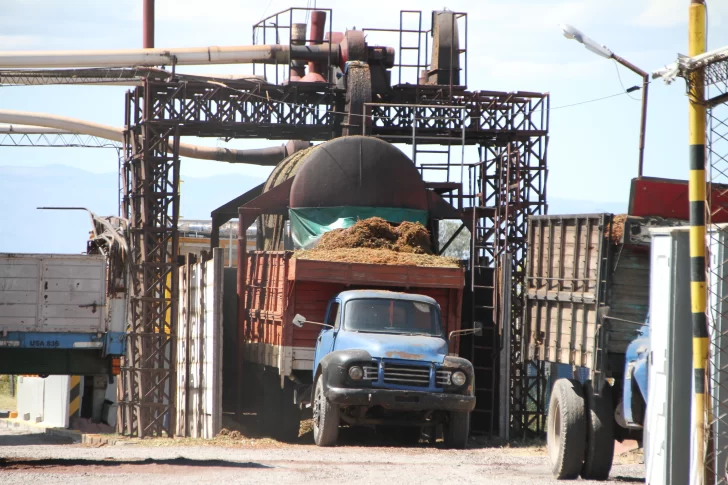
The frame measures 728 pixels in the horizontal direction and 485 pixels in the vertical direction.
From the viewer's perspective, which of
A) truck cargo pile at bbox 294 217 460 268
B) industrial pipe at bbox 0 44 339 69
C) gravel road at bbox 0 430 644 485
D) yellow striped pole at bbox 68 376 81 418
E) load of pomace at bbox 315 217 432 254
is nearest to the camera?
gravel road at bbox 0 430 644 485

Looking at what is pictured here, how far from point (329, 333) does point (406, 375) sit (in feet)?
5.84

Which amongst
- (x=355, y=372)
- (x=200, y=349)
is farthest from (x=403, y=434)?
→ (x=200, y=349)

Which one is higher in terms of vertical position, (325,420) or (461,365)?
(461,365)

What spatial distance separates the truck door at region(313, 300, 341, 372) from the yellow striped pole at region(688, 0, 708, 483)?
8.40 m

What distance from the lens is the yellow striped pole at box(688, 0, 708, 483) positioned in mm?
10164

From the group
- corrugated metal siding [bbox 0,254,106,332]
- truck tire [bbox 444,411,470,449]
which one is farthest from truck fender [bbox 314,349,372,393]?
corrugated metal siding [bbox 0,254,106,332]

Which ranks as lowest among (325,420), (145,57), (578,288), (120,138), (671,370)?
(325,420)

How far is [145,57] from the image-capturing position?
3612 centimetres

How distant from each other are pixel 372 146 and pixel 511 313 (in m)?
4.68

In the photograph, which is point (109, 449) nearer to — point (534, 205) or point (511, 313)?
point (511, 313)

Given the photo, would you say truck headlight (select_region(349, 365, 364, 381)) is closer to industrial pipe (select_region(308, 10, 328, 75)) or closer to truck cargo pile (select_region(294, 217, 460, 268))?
truck cargo pile (select_region(294, 217, 460, 268))

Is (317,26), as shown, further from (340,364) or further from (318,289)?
(340,364)

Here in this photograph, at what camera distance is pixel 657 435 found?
35.8ft

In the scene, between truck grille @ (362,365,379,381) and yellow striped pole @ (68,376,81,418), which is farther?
yellow striped pole @ (68,376,81,418)
